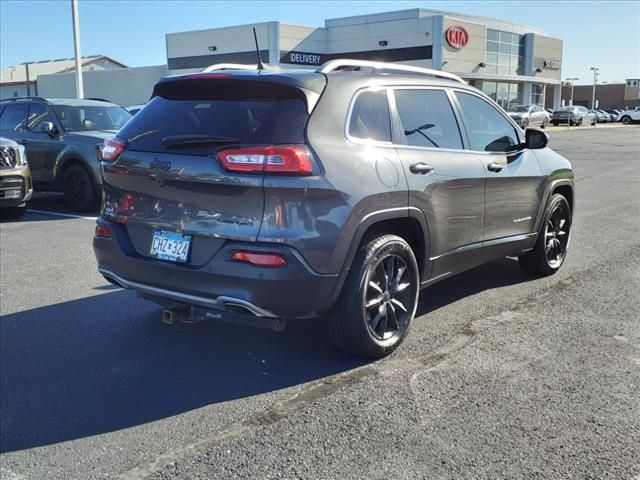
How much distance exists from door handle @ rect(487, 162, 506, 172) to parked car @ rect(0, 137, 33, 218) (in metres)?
7.32

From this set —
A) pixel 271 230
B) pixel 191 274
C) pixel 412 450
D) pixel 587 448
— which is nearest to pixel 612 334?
pixel 587 448

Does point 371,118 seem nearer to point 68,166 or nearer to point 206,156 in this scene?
point 206,156

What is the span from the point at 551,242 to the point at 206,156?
4001 millimetres

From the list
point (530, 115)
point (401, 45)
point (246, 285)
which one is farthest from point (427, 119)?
point (401, 45)

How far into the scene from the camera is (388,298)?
14.4 ft

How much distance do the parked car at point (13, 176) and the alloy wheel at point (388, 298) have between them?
7.30m

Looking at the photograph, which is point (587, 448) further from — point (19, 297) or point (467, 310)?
point (19, 297)

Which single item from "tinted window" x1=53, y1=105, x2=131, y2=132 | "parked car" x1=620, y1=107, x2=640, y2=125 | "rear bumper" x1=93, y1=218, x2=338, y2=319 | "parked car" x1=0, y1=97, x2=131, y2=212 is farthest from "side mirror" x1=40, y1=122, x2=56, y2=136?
"parked car" x1=620, y1=107, x2=640, y2=125

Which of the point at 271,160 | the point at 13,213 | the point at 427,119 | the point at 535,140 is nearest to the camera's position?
the point at 271,160

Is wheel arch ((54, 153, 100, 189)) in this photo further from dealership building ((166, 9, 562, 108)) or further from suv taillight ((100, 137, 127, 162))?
dealership building ((166, 9, 562, 108))

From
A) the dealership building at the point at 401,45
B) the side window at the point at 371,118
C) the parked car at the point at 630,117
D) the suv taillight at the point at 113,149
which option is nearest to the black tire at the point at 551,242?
the side window at the point at 371,118

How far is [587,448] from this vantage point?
3.21 m

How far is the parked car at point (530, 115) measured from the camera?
43188 millimetres

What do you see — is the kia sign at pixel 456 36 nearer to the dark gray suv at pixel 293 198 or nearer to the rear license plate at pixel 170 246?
the dark gray suv at pixel 293 198
